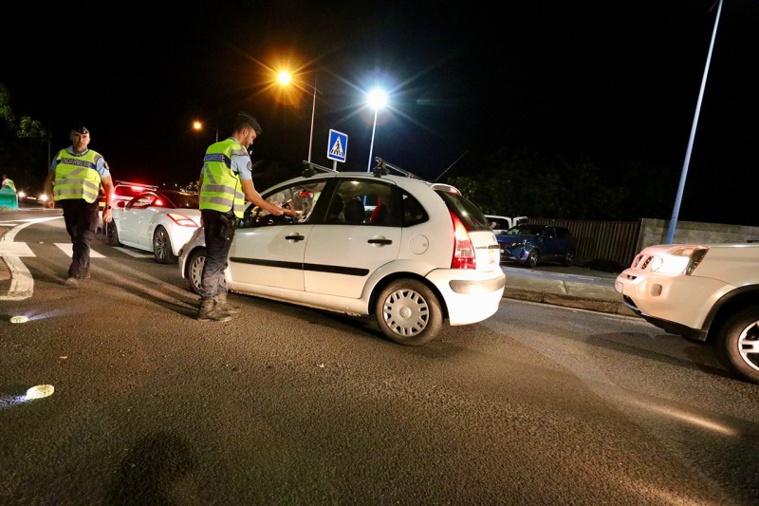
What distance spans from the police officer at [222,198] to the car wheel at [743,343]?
4.25 m

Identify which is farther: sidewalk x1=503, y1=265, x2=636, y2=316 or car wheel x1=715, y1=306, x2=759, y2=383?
sidewalk x1=503, y1=265, x2=636, y2=316

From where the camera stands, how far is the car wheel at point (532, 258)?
44.1 feet

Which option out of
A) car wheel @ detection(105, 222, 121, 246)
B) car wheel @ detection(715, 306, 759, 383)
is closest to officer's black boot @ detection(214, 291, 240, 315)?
car wheel @ detection(715, 306, 759, 383)

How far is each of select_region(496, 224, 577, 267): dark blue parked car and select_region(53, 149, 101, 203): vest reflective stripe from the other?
10.8 m

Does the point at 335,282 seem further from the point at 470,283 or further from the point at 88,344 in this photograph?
the point at 88,344

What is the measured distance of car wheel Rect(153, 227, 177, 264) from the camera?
701 centimetres

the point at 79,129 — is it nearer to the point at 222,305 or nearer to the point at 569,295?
the point at 222,305

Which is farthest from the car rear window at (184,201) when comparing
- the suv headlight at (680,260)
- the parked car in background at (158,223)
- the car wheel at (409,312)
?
the suv headlight at (680,260)

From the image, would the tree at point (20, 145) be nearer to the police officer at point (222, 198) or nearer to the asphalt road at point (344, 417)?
the police officer at point (222, 198)

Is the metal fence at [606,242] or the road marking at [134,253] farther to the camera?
the metal fence at [606,242]

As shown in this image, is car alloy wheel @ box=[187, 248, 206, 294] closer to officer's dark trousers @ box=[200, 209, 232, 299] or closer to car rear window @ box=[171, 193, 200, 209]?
officer's dark trousers @ box=[200, 209, 232, 299]

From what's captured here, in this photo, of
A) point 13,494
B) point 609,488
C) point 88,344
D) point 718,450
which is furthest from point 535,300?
point 13,494

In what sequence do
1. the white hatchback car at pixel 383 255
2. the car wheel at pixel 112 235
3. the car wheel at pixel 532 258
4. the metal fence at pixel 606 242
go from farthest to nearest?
the metal fence at pixel 606 242
the car wheel at pixel 532 258
the car wheel at pixel 112 235
the white hatchback car at pixel 383 255

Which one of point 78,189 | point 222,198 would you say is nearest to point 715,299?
point 222,198
